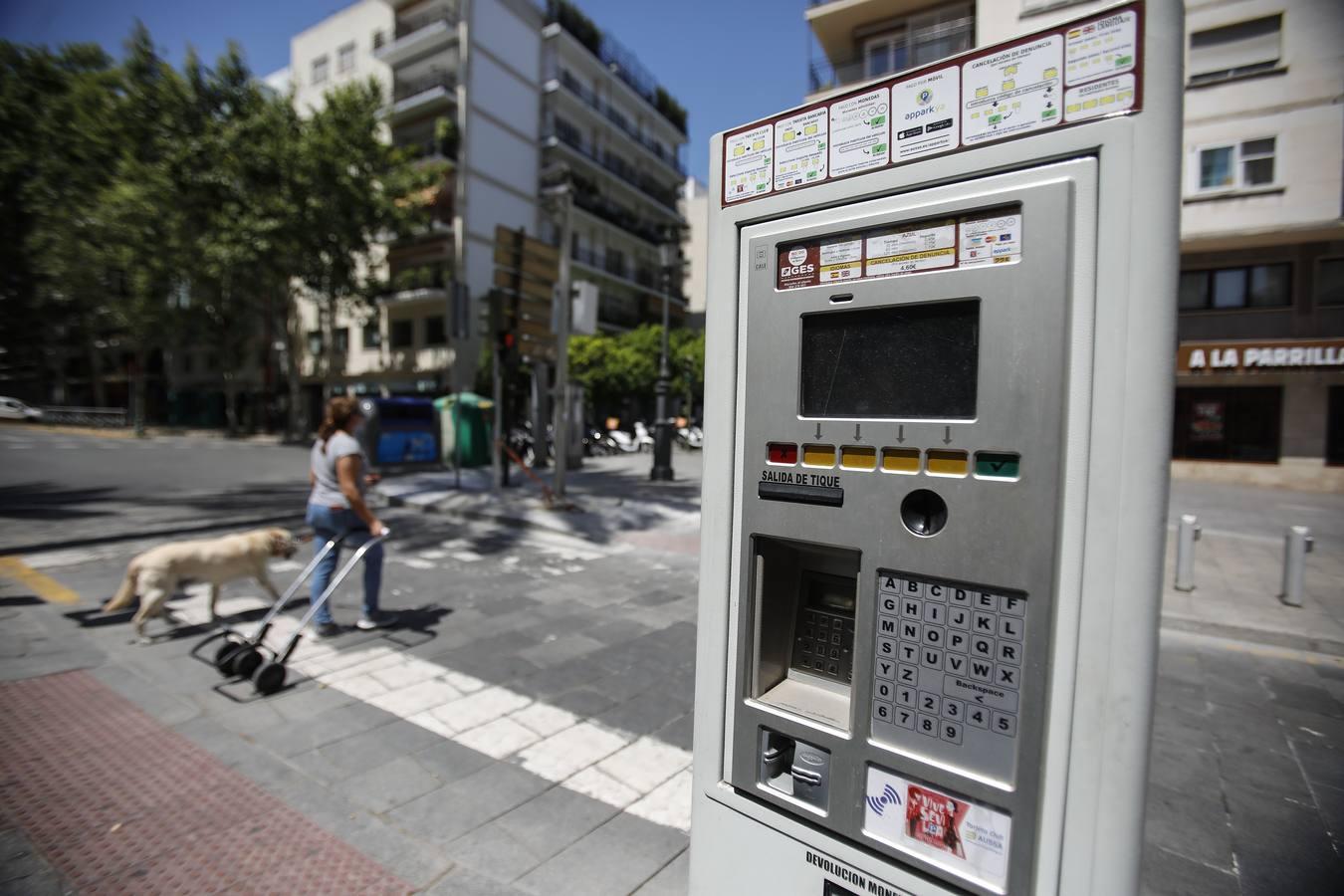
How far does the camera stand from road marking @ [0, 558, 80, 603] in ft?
16.7

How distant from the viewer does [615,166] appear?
3497 cm

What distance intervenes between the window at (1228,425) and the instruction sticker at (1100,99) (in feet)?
45.1

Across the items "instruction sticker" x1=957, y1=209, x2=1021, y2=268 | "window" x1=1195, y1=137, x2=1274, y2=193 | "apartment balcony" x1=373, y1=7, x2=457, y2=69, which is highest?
"apartment balcony" x1=373, y1=7, x2=457, y2=69

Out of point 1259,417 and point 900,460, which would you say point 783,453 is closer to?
point 900,460

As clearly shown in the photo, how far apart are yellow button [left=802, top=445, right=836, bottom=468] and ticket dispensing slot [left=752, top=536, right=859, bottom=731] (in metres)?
0.19

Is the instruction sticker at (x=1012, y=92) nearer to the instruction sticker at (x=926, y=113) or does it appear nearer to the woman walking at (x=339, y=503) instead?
the instruction sticker at (x=926, y=113)

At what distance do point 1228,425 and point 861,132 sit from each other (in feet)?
52.2

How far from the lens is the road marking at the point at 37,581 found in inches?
200

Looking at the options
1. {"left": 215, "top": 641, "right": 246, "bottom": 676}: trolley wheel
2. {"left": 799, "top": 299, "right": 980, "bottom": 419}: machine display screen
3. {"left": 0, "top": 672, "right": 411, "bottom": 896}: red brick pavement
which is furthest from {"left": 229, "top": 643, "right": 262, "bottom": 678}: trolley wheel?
{"left": 799, "top": 299, "right": 980, "bottom": 419}: machine display screen

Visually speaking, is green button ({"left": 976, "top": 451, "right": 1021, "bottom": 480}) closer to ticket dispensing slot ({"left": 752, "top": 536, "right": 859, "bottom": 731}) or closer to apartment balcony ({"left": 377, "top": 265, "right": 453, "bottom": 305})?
ticket dispensing slot ({"left": 752, "top": 536, "right": 859, "bottom": 731})

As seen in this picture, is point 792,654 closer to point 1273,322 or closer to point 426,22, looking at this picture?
point 1273,322

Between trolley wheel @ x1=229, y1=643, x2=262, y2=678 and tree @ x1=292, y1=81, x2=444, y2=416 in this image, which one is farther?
tree @ x1=292, y1=81, x2=444, y2=416

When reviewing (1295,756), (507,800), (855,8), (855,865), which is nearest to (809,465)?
(855,865)

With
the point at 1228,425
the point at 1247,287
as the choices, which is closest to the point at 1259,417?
the point at 1228,425
